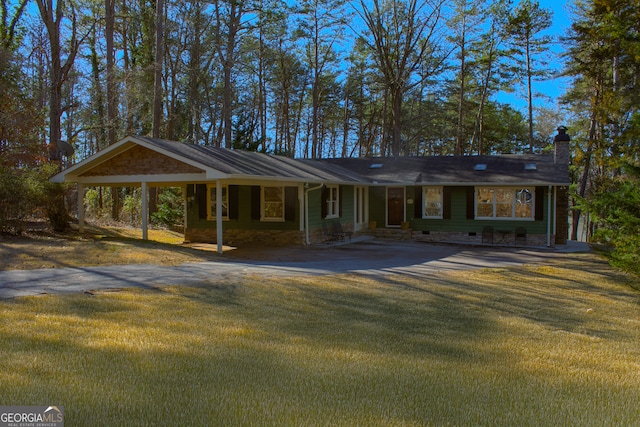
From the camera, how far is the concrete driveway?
28.0 ft

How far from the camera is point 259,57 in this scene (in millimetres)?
31906

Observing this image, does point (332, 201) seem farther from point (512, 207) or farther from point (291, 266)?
point (291, 266)

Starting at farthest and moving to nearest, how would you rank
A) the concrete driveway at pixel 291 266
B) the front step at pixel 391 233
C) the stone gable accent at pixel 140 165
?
the front step at pixel 391 233
the stone gable accent at pixel 140 165
the concrete driveway at pixel 291 266

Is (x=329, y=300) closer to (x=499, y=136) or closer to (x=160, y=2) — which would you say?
(x=160, y=2)

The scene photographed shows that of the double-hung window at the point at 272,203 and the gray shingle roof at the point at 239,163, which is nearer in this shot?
the gray shingle roof at the point at 239,163

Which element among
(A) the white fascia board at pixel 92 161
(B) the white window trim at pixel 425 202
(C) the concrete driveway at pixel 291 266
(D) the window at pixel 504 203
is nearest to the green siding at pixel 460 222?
(B) the white window trim at pixel 425 202

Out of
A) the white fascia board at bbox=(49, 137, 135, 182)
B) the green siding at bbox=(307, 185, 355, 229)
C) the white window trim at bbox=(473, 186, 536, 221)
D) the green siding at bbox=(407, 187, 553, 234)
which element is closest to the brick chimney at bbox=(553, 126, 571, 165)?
the white window trim at bbox=(473, 186, 536, 221)

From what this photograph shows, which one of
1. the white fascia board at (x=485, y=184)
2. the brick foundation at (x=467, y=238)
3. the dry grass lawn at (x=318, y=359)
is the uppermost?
the white fascia board at (x=485, y=184)

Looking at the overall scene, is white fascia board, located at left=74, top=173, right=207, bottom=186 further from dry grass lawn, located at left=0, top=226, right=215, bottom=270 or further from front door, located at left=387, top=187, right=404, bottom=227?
front door, located at left=387, top=187, right=404, bottom=227

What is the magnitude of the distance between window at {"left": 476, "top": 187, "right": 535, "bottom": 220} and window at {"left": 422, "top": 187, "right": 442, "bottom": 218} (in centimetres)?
148

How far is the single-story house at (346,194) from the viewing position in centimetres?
1431

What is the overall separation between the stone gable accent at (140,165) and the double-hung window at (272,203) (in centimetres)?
391

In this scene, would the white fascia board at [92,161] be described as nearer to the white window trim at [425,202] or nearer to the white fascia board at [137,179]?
the white fascia board at [137,179]

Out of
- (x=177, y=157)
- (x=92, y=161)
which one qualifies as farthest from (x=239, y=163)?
(x=92, y=161)
